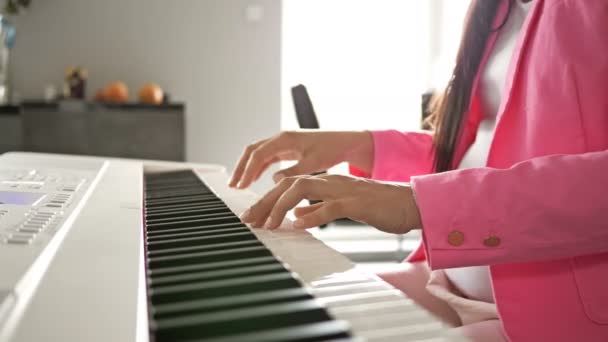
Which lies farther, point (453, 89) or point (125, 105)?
point (125, 105)

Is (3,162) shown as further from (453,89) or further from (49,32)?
(49,32)

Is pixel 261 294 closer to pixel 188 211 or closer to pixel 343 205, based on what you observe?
pixel 343 205

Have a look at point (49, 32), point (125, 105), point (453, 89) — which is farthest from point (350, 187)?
point (49, 32)

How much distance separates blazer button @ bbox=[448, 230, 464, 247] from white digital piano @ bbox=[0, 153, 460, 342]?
143 millimetres

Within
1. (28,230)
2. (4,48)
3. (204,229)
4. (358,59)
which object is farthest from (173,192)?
(358,59)

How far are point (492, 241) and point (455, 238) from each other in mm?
39

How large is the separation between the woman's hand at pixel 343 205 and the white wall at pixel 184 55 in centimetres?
332

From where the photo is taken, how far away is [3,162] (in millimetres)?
1001

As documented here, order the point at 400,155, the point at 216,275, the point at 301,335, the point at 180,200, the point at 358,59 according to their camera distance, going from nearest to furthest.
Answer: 1. the point at 301,335
2. the point at 216,275
3. the point at 180,200
4. the point at 400,155
5. the point at 358,59

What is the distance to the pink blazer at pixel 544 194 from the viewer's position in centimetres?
60

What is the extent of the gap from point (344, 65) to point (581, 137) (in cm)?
347

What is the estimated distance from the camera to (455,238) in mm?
609

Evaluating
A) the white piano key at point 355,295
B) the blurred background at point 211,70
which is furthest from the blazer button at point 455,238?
the blurred background at point 211,70

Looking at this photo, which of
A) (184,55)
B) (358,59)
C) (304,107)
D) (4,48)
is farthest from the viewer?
(358,59)
